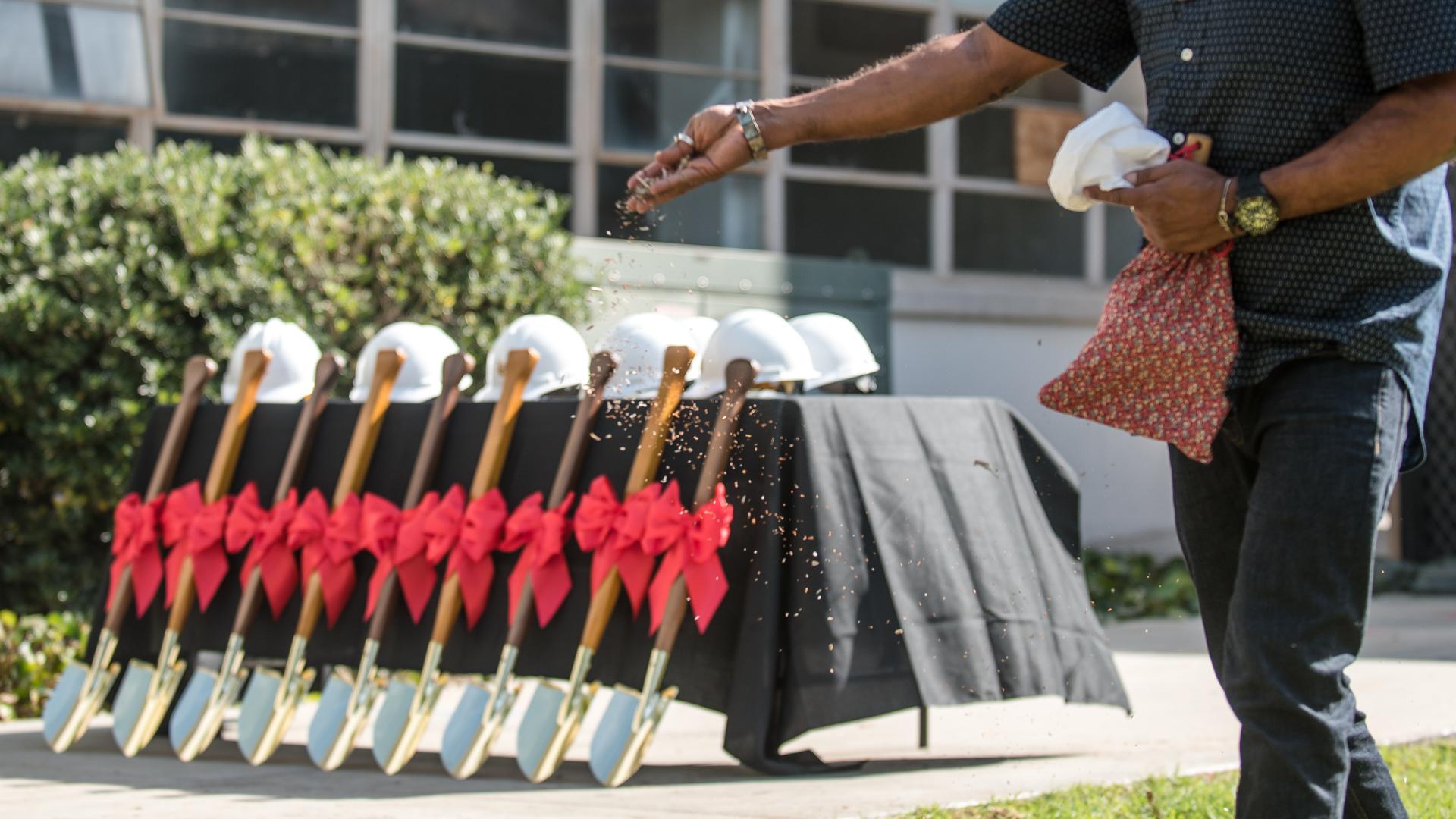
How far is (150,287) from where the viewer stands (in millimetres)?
7004

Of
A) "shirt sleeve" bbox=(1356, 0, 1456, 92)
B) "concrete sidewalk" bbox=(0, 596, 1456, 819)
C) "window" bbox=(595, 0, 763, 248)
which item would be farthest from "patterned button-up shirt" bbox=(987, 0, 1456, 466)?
"window" bbox=(595, 0, 763, 248)

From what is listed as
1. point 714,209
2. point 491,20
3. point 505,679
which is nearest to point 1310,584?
point 505,679

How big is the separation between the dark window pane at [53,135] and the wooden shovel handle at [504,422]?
5.16 metres

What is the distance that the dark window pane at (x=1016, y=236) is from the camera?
41.2 ft

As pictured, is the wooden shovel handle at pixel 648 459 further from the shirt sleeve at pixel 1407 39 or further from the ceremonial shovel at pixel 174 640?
the shirt sleeve at pixel 1407 39

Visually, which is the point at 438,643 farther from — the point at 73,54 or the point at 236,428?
the point at 73,54

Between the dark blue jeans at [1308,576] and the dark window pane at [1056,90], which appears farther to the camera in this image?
the dark window pane at [1056,90]

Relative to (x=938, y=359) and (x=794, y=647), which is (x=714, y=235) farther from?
(x=794, y=647)

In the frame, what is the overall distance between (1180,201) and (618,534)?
2.48 metres

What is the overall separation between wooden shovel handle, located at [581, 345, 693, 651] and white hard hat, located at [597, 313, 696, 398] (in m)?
0.22

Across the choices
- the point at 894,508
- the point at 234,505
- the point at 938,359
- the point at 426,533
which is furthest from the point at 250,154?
the point at 938,359

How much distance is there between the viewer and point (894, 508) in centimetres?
466

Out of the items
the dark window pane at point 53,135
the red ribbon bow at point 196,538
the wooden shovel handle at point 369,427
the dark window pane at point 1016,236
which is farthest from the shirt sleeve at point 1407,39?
the dark window pane at point 1016,236

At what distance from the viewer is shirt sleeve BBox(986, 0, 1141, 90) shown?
9.37ft
